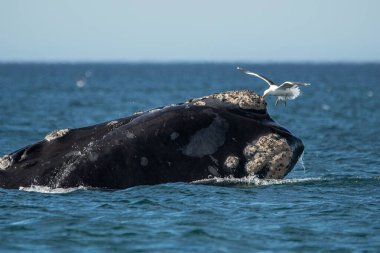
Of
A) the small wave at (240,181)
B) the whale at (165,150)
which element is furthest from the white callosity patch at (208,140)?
the small wave at (240,181)

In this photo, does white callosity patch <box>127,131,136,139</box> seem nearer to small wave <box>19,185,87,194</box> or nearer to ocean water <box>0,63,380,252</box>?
ocean water <box>0,63,380,252</box>

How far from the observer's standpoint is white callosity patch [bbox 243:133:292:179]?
15.8 meters

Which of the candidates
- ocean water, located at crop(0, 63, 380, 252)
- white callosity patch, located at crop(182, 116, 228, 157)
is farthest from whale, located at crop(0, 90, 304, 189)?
ocean water, located at crop(0, 63, 380, 252)

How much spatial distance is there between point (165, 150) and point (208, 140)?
2.69ft

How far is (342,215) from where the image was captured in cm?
1405

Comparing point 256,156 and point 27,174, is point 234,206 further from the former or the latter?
point 27,174

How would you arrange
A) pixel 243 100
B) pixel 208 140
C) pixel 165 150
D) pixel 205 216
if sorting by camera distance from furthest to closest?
pixel 243 100 → pixel 208 140 → pixel 165 150 → pixel 205 216

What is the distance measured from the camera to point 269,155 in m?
15.9

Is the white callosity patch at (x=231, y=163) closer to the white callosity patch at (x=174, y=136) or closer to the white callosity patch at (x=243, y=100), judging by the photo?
the white callosity patch at (x=174, y=136)

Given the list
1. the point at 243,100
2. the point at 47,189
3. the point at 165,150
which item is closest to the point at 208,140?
the point at 165,150

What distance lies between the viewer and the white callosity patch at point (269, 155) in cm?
1584

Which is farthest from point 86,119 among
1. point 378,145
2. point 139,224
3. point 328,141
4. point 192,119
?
point 139,224

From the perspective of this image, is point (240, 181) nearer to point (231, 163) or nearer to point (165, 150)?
point (231, 163)

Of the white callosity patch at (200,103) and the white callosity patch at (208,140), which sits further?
the white callosity patch at (200,103)
